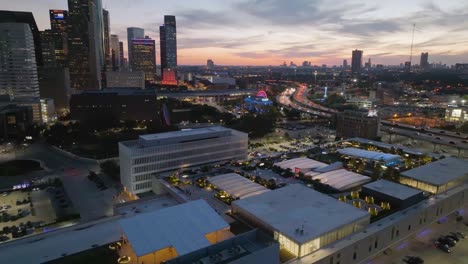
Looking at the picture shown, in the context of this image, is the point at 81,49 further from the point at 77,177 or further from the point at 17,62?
the point at 77,177

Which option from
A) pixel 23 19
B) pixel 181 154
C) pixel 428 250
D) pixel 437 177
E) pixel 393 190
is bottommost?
pixel 428 250

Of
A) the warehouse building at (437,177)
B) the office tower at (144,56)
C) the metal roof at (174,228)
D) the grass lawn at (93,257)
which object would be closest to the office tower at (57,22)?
the office tower at (144,56)

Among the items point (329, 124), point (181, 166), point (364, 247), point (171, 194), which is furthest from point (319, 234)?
point (329, 124)

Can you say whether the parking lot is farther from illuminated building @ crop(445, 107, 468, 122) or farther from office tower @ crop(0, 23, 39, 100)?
office tower @ crop(0, 23, 39, 100)

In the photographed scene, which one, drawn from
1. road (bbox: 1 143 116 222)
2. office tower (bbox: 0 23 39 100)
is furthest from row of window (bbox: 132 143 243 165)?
office tower (bbox: 0 23 39 100)

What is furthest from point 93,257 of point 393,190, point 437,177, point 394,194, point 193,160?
point 437,177

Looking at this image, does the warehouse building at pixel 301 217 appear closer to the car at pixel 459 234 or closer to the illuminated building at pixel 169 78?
the car at pixel 459 234
